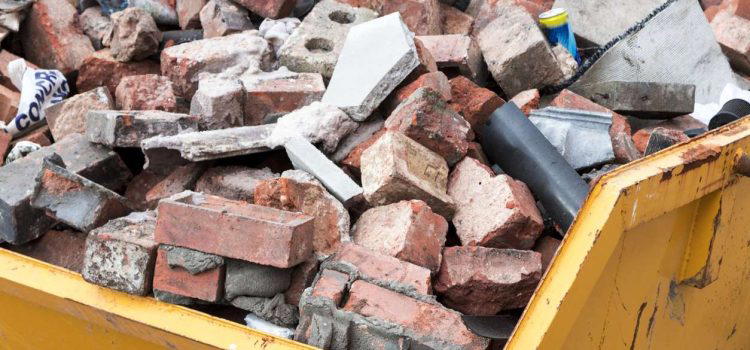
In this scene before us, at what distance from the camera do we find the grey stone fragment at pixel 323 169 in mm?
Answer: 2738

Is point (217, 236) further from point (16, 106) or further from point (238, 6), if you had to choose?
point (238, 6)

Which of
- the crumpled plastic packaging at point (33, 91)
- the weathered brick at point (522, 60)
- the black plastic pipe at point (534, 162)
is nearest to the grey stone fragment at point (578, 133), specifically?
the black plastic pipe at point (534, 162)

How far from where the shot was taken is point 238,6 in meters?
4.02

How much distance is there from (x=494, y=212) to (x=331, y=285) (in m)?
0.71

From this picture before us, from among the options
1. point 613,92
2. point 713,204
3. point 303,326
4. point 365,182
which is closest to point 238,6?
point 365,182

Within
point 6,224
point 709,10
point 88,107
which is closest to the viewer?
point 6,224

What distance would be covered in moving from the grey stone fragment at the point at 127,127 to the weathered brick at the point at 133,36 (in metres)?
0.87

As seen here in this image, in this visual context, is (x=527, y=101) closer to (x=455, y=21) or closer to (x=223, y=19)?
(x=455, y=21)

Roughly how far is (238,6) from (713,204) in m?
2.59

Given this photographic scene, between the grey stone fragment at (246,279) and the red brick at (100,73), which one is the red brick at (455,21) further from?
the grey stone fragment at (246,279)

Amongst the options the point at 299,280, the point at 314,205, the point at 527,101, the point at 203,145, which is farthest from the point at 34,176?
the point at 527,101

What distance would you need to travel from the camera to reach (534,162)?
9.36 feet

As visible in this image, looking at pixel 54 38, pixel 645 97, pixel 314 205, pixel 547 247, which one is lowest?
pixel 645 97

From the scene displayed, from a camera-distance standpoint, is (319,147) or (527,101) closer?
(319,147)
